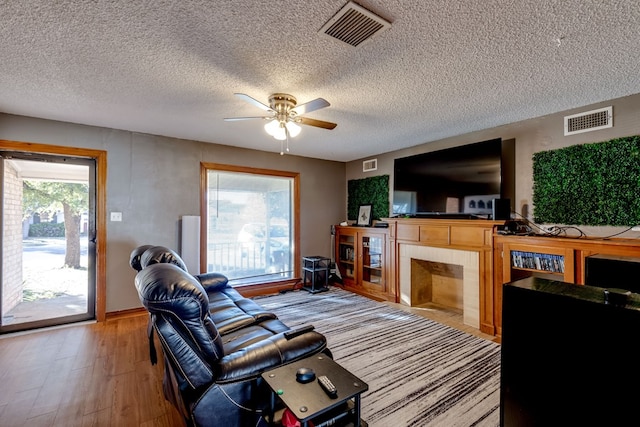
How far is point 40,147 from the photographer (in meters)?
3.37

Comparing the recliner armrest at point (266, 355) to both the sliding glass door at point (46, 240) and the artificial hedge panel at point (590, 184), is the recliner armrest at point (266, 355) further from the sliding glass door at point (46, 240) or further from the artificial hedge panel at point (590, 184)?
the sliding glass door at point (46, 240)

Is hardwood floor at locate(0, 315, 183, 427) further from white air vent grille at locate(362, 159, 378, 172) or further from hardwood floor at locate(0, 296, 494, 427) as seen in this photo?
white air vent grille at locate(362, 159, 378, 172)

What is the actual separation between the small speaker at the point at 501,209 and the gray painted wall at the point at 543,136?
0.84 ft

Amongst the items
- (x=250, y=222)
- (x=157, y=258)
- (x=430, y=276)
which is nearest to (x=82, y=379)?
(x=157, y=258)

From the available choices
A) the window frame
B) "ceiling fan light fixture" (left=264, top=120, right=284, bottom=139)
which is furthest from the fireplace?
"ceiling fan light fixture" (left=264, top=120, right=284, bottom=139)

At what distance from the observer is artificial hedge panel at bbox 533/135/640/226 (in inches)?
104

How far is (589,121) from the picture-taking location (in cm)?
288

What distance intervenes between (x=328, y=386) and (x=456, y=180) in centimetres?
332

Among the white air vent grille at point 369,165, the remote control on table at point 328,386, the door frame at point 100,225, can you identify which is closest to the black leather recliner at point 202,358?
the remote control on table at point 328,386

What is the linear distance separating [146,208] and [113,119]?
3.90ft

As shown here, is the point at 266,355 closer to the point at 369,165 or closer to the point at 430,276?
the point at 430,276

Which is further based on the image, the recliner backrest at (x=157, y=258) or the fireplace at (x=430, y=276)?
the fireplace at (x=430, y=276)

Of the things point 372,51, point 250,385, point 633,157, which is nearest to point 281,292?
point 250,385

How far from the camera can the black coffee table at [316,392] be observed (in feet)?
3.87
